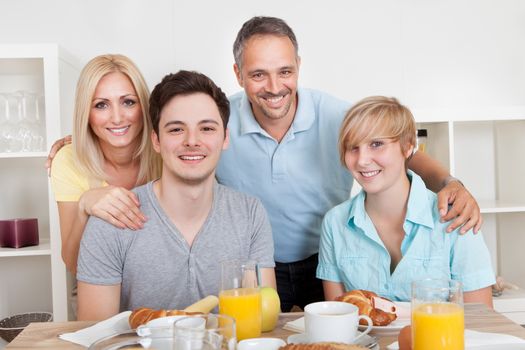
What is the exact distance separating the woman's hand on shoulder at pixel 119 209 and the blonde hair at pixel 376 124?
0.60m

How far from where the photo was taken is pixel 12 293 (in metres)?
2.60

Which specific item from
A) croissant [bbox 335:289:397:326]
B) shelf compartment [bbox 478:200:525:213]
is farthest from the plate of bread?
shelf compartment [bbox 478:200:525:213]

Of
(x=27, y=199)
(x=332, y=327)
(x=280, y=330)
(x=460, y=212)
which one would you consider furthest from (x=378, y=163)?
(x=27, y=199)

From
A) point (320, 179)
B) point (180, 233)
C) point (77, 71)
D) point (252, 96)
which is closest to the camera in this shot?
point (180, 233)

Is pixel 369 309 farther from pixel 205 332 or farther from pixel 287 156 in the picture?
pixel 287 156

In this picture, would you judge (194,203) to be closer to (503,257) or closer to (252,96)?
(252,96)

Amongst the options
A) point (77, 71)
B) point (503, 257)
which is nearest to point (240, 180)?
point (77, 71)

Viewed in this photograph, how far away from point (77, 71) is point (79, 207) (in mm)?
1007

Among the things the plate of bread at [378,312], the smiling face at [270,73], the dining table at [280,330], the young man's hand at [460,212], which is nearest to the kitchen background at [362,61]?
the smiling face at [270,73]

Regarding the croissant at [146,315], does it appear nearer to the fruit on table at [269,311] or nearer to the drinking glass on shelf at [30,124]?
the fruit on table at [269,311]

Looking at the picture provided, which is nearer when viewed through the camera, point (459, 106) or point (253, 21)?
point (253, 21)

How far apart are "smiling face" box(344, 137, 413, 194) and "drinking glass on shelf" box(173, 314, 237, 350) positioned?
34.7 inches

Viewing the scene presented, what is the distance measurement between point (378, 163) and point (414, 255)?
0.27m

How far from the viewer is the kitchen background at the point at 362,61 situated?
2.57 m
